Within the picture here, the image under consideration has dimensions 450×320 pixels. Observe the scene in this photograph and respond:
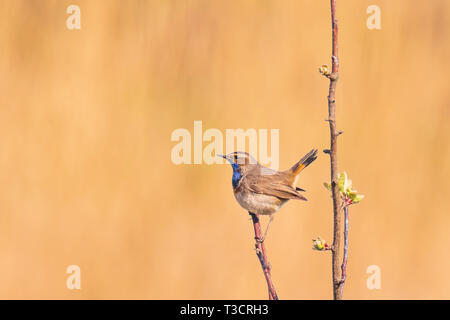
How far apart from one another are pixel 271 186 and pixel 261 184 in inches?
2.7

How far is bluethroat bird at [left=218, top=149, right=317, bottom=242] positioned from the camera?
11.2 ft

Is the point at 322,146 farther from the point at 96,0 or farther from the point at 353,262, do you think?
the point at 96,0

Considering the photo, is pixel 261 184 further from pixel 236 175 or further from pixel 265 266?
pixel 265 266

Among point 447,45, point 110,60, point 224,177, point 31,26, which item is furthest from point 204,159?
point 447,45

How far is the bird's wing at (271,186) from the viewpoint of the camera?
137 inches

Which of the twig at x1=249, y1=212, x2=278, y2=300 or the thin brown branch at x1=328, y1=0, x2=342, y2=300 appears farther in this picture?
the twig at x1=249, y1=212, x2=278, y2=300

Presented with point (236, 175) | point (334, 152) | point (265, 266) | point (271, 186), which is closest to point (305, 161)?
point (271, 186)

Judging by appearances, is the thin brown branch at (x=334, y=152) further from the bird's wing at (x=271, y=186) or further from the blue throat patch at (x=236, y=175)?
the blue throat patch at (x=236, y=175)

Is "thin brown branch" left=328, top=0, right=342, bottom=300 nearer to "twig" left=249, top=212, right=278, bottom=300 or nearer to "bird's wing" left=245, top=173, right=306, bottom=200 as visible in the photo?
"twig" left=249, top=212, right=278, bottom=300

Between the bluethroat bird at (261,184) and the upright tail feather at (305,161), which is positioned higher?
the upright tail feather at (305,161)

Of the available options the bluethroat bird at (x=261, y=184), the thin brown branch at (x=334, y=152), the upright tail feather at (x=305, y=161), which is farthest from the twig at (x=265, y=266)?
the upright tail feather at (x=305, y=161)

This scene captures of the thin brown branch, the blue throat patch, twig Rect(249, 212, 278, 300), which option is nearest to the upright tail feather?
the blue throat patch

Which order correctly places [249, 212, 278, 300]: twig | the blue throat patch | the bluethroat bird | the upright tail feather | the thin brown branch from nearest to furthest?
the thin brown branch < [249, 212, 278, 300]: twig < the bluethroat bird < the upright tail feather < the blue throat patch

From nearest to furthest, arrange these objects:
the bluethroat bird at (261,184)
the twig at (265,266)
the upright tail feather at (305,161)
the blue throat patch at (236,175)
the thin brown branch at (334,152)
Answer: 1. the thin brown branch at (334,152)
2. the twig at (265,266)
3. the bluethroat bird at (261,184)
4. the upright tail feather at (305,161)
5. the blue throat patch at (236,175)
